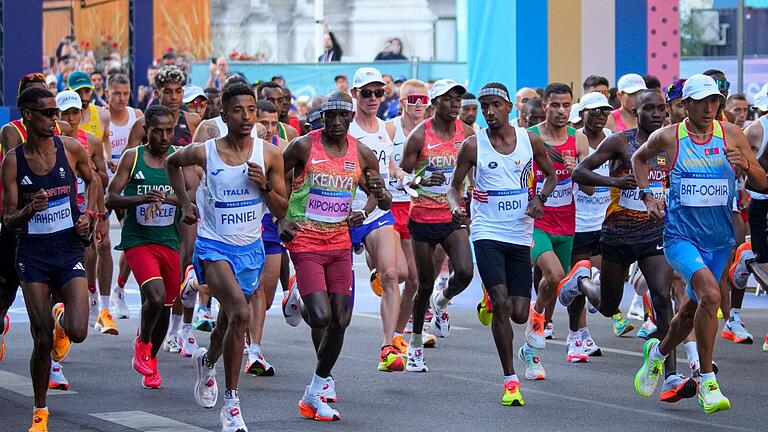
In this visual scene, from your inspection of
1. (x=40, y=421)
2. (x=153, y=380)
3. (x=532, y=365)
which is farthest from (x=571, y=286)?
(x=40, y=421)

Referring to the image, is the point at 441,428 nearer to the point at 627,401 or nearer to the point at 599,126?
the point at 627,401

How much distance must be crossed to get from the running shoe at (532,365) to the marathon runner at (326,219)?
1.84m

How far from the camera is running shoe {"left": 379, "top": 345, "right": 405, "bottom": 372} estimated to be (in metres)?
11.4

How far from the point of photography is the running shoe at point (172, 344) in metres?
13.1

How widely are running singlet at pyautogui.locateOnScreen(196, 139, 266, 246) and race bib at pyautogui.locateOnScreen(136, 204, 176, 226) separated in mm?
2083

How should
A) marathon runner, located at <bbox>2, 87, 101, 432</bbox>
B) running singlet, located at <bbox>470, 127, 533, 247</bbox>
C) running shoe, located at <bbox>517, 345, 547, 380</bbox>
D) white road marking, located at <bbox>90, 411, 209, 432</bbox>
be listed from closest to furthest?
white road marking, located at <bbox>90, 411, 209, 432</bbox> < marathon runner, located at <bbox>2, 87, 101, 432</bbox> < running singlet, located at <bbox>470, 127, 533, 247</bbox> < running shoe, located at <bbox>517, 345, 547, 380</bbox>

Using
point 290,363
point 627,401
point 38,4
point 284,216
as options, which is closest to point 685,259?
point 627,401

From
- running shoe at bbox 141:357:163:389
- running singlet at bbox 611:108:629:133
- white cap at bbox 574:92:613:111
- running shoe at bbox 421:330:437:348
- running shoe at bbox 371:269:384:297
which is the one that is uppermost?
white cap at bbox 574:92:613:111

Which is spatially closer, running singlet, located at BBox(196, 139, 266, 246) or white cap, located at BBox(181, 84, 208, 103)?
running singlet, located at BBox(196, 139, 266, 246)

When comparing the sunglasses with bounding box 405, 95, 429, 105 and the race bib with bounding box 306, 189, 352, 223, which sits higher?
the sunglasses with bounding box 405, 95, 429, 105

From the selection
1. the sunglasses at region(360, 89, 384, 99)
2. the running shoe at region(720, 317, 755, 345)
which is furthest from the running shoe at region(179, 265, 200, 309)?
the running shoe at region(720, 317, 755, 345)

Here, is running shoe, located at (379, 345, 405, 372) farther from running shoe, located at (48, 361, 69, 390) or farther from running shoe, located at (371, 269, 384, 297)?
running shoe, located at (48, 361, 69, 390)

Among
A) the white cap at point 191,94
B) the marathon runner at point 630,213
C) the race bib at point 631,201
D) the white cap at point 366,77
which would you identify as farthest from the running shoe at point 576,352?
the white cap at point 191,94

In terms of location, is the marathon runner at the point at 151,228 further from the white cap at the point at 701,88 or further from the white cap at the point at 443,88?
the white cap at the point at 701,88
